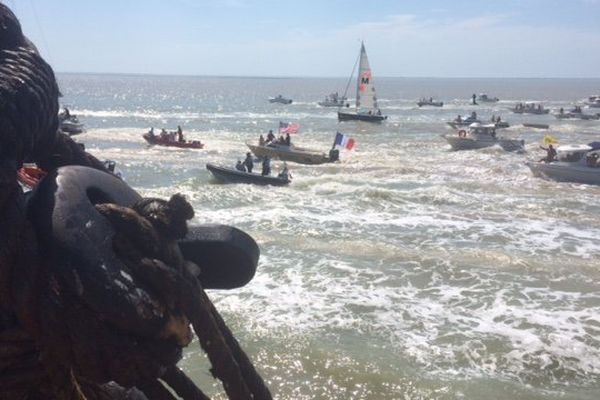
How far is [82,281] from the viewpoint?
1.68m

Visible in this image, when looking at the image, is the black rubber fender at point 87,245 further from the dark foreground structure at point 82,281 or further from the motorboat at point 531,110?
the motorboat at point 531,110

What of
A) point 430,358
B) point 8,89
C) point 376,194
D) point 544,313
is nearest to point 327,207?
point 376,194

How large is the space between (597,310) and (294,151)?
28421mm

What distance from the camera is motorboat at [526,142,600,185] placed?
109ft

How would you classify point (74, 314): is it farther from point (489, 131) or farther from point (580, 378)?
point (489, 131)

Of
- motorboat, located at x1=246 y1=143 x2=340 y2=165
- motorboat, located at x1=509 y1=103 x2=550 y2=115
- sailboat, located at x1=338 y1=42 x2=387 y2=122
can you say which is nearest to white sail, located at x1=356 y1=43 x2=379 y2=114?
sailboat, located at x1=338 y1=42 x2=387 y2=122

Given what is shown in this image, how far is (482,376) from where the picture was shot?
10.5 metres

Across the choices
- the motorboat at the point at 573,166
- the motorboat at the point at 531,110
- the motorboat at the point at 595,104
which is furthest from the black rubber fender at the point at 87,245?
the motorboat at the point at 595,104

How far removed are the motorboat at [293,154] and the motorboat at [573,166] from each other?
1155 cm

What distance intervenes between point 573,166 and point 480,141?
1450 cm

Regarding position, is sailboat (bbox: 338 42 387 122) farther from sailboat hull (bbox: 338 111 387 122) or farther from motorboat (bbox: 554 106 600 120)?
motorboat (bbox: 554 106 600 120)

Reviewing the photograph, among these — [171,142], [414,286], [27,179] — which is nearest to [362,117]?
[171,142]

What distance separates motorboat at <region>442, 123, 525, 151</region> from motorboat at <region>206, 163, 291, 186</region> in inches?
829

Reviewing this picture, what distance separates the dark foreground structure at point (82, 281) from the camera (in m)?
1.70
